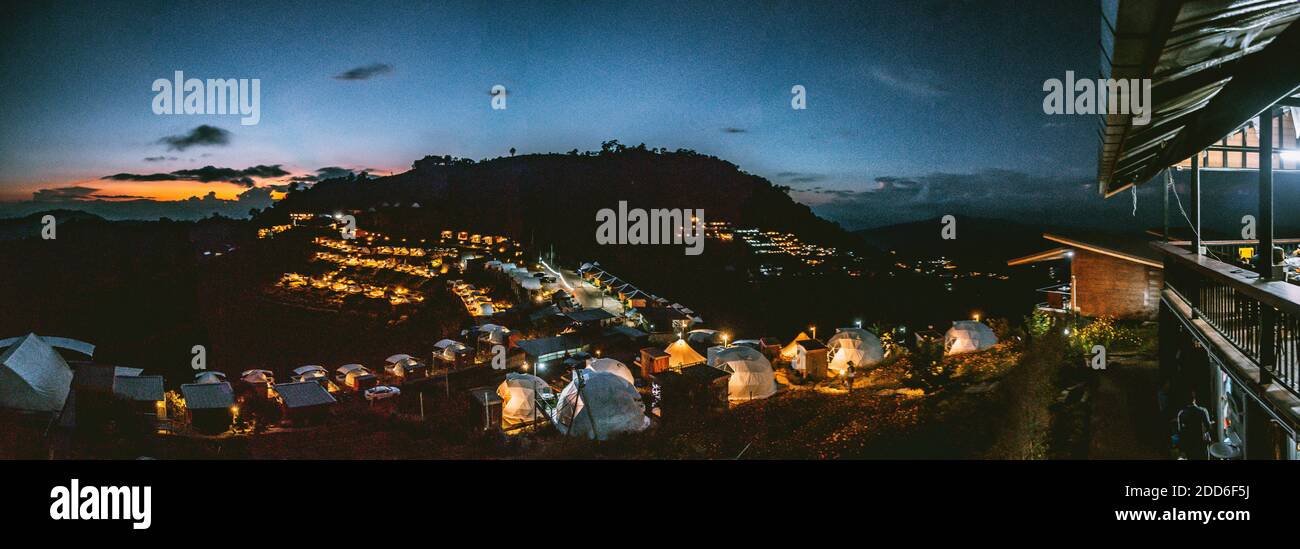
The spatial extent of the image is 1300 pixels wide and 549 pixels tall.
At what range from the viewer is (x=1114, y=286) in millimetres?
15617

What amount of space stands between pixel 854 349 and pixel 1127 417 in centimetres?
1059

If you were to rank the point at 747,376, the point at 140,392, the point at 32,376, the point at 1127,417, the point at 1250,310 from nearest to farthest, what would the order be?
1. the point at 1250,310
2. the point at 1127,417
3. the point at 32,376
4. the point at 140,392
5. the point at 747,376

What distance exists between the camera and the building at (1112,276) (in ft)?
49.6

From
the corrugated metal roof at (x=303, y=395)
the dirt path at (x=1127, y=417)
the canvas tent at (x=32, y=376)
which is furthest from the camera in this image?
the corrugated metal roof at (x=303, y=395)

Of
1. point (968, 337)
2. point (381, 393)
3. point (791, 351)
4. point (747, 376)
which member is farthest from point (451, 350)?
point (968, 337)

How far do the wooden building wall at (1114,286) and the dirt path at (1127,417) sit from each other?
21.5ft

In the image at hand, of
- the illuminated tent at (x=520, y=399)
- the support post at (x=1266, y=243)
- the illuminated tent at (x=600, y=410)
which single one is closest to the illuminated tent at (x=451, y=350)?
the illuminated tent at (x=520, y=399)

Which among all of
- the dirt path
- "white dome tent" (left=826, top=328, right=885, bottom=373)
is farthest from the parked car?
the dirt path

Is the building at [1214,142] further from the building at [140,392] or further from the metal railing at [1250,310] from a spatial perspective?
the building at [140,392]

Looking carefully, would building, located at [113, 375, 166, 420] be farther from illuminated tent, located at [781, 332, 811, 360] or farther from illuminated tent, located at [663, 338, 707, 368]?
illuminated tent, located at [781, 332, 811, 360]

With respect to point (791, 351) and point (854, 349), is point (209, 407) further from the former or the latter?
point (854, 349)

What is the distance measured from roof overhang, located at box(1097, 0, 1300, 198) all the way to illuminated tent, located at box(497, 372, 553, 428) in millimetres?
13151
